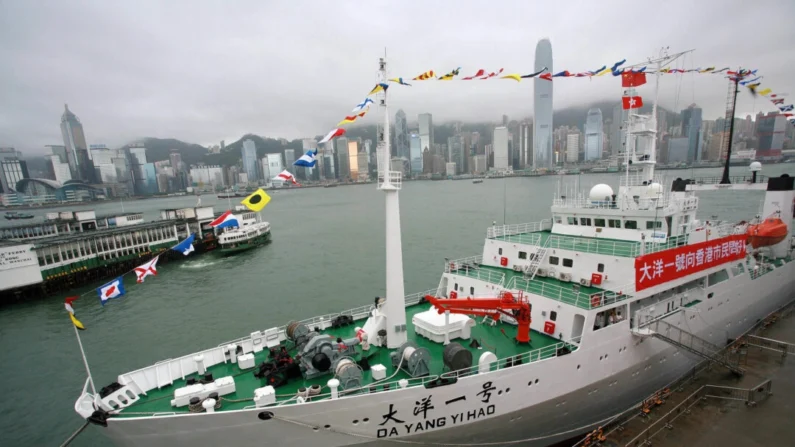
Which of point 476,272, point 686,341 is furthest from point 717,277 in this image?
point 476,272

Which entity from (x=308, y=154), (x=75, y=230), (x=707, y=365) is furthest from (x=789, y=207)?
(x=75, y=230)

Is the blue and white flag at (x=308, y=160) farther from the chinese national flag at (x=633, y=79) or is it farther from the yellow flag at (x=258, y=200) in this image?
the chinese national flag at (x=633, y=79)

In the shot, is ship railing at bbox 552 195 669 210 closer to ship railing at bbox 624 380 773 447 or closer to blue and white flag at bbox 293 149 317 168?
ship railing at bbox 624 380 773 447

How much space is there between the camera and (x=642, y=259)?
10.1 m

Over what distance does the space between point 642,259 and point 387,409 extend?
317 inches

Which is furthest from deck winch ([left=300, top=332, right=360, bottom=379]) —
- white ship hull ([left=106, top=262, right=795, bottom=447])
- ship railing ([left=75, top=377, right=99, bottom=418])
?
ship railing ([left=75, top=377, right=99, bottom=418])

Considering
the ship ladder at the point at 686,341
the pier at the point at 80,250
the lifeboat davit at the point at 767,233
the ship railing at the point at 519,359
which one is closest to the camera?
the ship railing at the point at 519,359

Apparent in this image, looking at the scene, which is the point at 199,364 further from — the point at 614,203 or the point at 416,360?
the point at 614,203

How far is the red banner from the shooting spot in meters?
10.4

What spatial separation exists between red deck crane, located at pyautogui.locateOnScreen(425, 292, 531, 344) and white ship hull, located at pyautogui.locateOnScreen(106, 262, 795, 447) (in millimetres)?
1247

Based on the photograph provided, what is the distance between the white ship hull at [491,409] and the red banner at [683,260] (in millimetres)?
1263

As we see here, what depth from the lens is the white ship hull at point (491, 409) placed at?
24.1 feet

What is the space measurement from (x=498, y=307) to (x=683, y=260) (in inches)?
264

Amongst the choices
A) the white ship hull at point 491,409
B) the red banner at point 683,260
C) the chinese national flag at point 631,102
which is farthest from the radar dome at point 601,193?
the white ship hull at point 491,409
